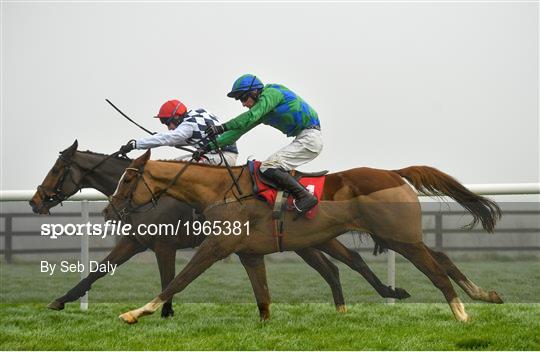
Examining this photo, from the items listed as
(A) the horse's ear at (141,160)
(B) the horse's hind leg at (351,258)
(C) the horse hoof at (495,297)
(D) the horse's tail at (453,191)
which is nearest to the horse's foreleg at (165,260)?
(A) the horse's ear at (141,160)

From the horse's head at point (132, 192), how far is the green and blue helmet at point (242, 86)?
755mm

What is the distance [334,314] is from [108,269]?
187 centimetres

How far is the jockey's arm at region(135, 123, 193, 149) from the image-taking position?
6.00 m

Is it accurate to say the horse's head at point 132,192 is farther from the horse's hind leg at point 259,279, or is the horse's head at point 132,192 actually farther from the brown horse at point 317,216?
the horse's hind leg at point 259,279

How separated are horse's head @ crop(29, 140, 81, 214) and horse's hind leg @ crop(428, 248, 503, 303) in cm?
293

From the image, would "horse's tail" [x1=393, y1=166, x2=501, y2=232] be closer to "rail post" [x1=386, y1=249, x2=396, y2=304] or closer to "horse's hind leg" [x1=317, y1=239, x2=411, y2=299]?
"horse's hind leg" [x1=317, y1=239, x2=411, y2=299]

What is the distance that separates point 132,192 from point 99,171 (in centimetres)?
85

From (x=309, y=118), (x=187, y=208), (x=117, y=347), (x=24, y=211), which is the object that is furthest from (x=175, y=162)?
(x=24, y=211)

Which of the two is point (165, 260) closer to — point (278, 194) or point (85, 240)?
point (278, 194)

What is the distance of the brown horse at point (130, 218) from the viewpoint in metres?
6.14

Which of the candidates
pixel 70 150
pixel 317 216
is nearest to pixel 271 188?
pixel 317 216

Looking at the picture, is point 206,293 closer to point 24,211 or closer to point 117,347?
point 117,347

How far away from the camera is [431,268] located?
19.0ft

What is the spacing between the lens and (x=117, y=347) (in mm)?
5121
